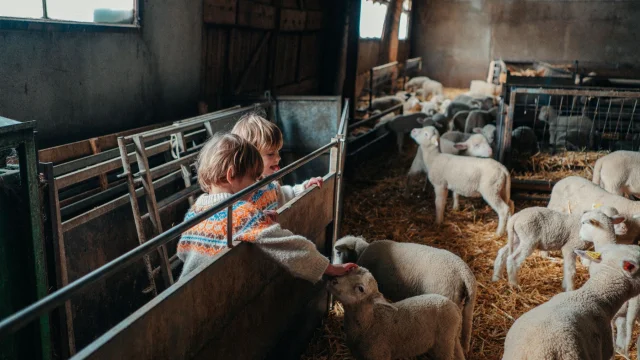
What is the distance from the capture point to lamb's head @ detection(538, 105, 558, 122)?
950 centimetres

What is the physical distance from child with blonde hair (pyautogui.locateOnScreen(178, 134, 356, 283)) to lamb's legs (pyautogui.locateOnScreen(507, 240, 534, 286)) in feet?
9.64

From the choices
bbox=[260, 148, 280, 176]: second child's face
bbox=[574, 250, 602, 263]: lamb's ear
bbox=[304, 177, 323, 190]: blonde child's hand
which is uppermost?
bbox=[260, 148, 280, 176]: second child's face

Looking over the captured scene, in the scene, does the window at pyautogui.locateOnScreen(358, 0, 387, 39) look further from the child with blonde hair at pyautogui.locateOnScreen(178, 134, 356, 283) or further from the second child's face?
the child with blonde hair at pyautogui.locateOnScreen(178, 134, 356, 283)

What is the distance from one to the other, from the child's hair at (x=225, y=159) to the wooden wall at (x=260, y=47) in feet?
14.1

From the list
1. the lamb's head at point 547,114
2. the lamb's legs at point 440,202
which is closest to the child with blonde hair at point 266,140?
the lamb's legs at point 440,202

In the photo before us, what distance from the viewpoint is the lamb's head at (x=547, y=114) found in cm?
950

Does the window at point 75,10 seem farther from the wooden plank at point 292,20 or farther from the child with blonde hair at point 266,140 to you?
the wooden plank at point 292,20

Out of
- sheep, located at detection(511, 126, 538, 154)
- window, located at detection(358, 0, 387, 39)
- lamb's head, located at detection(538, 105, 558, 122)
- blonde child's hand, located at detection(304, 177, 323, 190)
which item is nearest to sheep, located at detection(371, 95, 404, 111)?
window, located at detection(358, 0, 387, 39)

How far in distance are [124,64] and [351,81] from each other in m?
6.81

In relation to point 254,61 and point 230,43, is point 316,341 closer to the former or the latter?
point 230,43

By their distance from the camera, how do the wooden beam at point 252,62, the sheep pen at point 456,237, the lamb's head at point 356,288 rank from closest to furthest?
the lamb's head at point 356,288 → the sheep pen at point 456,237 → the wooden beam at point 252,62

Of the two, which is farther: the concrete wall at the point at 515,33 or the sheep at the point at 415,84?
the concrete wall at the point at 515,33

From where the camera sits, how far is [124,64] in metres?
5.13

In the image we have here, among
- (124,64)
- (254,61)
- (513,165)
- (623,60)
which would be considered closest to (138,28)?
(124,64)
